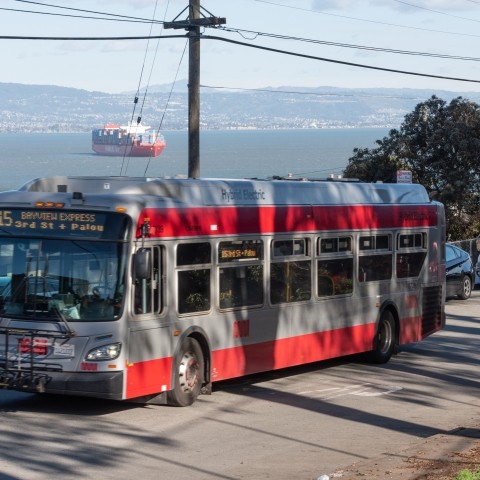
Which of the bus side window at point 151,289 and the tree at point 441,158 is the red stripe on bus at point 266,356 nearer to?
the bus side window at point 151,289

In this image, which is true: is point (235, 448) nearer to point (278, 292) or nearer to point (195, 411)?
point (195, 411)

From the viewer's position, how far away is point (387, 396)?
15.2 metres

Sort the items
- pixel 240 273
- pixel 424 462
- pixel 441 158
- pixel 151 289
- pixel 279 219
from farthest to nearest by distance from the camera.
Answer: pixel 441 158, pixel 279 219, pixel 240 273, pixel 151 289, pixel 424 462

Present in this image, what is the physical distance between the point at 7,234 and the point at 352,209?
20.4ft

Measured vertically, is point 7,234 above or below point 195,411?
above

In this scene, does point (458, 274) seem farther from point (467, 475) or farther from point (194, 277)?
point (467, 475)

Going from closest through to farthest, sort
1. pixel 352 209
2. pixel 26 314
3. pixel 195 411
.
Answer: pixel 26 314
pixel 195 411
pixel 352 209

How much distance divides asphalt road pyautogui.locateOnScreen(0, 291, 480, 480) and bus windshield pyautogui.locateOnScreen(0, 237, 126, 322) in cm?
122

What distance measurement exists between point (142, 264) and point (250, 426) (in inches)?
87.6

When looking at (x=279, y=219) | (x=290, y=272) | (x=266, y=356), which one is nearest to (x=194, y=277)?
(x=266, y=356)

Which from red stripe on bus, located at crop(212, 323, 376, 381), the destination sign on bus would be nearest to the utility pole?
red stripe on bus, located at crop(212, 323, 376, 381)

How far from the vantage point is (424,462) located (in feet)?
33.0

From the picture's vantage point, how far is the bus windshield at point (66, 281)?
40.2 ft

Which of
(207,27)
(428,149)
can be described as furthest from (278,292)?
(428,149)
